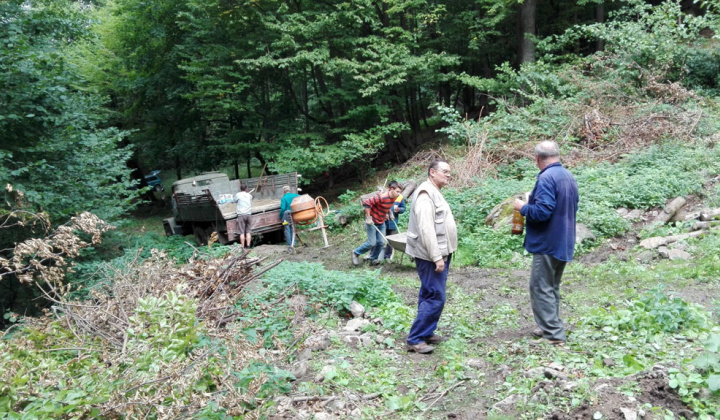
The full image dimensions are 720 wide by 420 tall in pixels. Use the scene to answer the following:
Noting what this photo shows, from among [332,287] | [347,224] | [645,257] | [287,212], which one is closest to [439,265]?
[332,287]

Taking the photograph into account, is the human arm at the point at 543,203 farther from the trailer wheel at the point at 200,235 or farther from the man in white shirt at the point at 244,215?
the trailer wheel at the point at 200,235

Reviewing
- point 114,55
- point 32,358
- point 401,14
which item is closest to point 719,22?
point 401,14

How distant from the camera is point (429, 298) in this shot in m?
4.90

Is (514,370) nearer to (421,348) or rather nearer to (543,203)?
(421,348)

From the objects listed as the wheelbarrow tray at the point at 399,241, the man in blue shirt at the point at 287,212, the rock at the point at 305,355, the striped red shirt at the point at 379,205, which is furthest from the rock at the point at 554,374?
the man in blue shirt at the point at 287,212

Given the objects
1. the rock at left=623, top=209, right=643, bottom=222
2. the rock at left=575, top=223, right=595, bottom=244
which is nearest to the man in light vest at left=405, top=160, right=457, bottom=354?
the rock at left=575, top=223, right=595, bottom=244

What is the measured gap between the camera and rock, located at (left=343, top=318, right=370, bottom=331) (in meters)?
5.63

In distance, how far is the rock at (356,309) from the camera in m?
6.07

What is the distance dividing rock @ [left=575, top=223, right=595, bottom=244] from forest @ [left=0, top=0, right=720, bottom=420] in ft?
0.43

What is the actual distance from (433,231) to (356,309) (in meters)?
1.88

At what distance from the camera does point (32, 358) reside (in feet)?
13.1

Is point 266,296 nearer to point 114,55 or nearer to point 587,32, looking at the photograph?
point 587,32

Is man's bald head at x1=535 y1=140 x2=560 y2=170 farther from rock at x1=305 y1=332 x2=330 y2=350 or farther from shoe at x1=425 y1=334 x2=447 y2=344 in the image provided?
rock at x1=305 y1=332 x2=330 y2=350

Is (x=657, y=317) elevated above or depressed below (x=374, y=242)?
above
